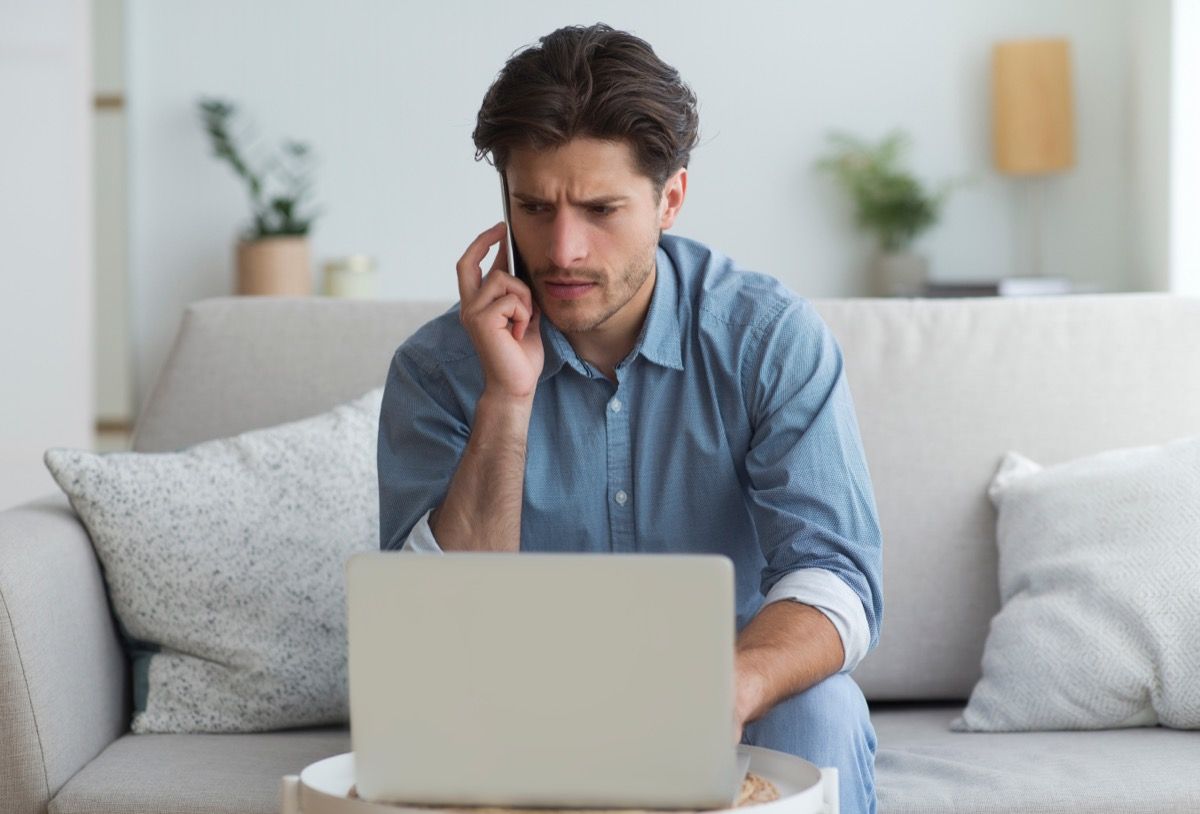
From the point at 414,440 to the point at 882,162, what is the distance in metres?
2.90

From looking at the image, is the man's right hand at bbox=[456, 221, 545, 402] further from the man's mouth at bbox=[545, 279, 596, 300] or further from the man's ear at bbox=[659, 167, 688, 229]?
the man's ear at bbox=[659, 167, 688, 229]

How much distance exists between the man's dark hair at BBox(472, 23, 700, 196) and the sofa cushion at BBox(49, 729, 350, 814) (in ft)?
2.48

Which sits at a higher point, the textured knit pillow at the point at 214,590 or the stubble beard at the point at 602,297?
the stubble beard at the point at 602,297

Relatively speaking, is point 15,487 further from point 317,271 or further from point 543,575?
point 543,575

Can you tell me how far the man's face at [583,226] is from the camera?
5.23ft

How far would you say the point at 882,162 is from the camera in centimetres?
431

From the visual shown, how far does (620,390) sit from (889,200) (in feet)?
9.12

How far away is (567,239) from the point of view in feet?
5.21

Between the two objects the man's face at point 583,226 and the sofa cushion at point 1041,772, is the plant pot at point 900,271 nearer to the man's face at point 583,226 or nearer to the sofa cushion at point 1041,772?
the sofa cushion at point 1041,772

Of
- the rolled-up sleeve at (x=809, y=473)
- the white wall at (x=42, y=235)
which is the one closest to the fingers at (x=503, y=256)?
the rolled-up sleeve at (x=809, y=473)

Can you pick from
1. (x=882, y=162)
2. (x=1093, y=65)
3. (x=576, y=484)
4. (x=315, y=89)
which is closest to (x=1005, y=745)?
(x=576, y=484)

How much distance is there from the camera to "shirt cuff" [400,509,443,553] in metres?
1.62

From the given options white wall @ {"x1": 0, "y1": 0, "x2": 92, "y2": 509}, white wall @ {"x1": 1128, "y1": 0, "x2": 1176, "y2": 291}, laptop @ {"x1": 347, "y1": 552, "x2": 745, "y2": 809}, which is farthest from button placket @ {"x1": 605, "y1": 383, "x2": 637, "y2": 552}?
white wall @ {"x1": 0, "y1": 0, "x2": 92, "y2": 509}

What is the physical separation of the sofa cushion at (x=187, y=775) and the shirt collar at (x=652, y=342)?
0.56 metres
